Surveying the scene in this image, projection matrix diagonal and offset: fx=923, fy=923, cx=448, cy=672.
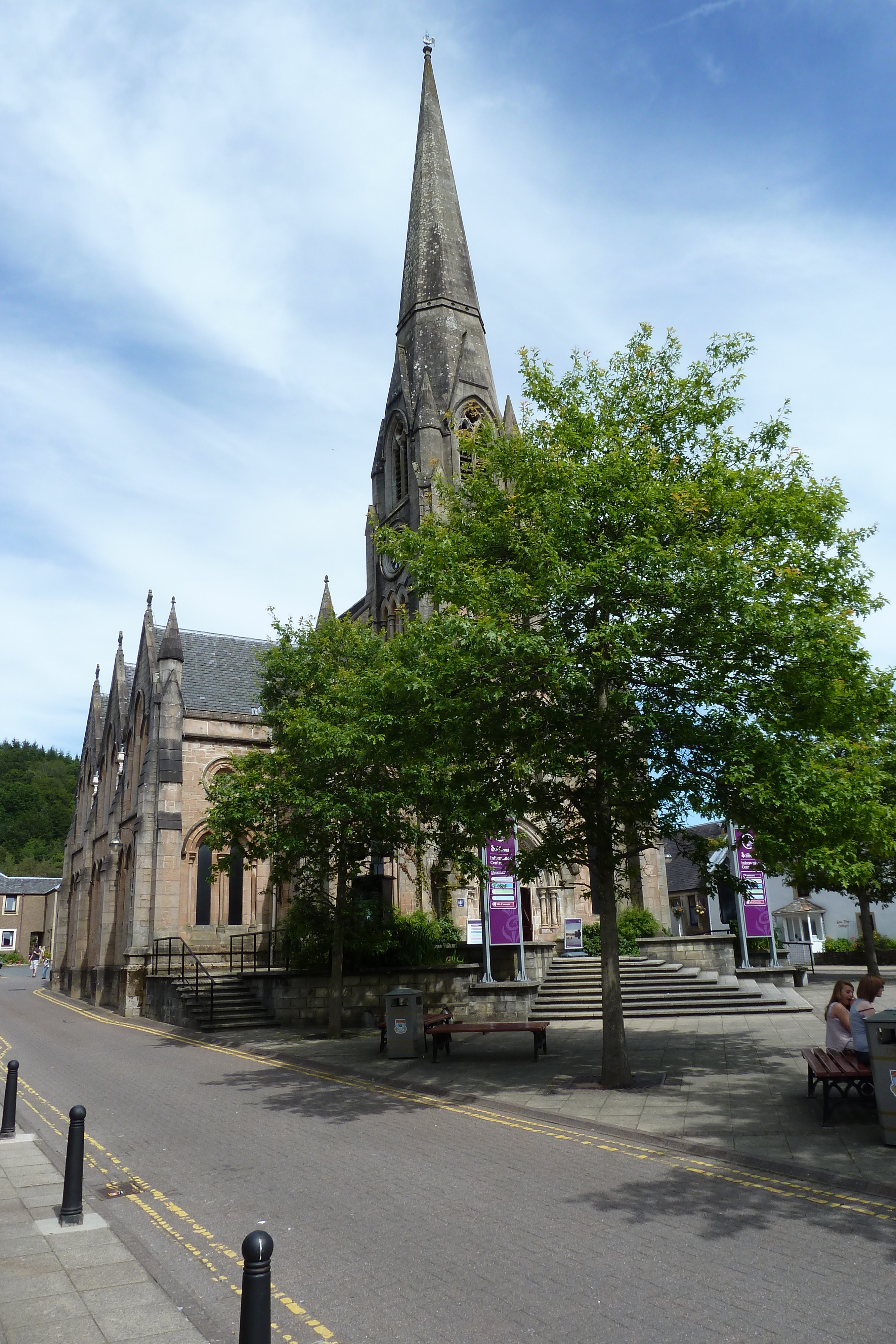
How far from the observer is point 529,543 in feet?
42.3

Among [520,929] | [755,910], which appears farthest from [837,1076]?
[755,910]

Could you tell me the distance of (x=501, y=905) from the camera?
2164 cm

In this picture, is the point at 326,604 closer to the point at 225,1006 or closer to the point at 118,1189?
the point at 225,1006

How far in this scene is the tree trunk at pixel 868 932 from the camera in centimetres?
2583

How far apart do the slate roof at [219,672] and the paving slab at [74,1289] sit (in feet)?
86.0

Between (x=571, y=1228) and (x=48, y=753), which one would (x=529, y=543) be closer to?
(x=571, y=1228)

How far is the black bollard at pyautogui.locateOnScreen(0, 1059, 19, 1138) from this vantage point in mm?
9555

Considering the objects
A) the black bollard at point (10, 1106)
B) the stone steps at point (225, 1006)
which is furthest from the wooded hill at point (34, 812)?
the black bollard at point (10, 1106)

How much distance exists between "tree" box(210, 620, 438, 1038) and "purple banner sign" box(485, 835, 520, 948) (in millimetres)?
2282

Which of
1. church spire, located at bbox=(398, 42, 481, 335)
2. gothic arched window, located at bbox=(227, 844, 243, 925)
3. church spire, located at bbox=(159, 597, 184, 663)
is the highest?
church spire, located at bbox=(398, 42, 481, 335)

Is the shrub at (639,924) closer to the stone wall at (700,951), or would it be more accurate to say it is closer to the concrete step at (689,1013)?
the stone wall at (700,951)

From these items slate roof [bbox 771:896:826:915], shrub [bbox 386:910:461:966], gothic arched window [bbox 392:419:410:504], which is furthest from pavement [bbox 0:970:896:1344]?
slate roof [bbox 771:896:826:915]

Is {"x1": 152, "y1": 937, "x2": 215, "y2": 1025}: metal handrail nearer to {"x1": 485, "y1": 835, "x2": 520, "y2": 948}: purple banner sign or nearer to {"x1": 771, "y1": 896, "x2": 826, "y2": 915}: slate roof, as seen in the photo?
{"x1": 485, "y1": 835, "x2": 520, "y2": 948}: purple banner sign

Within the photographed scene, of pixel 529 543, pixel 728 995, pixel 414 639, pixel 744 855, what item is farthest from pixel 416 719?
pixel 744 855
